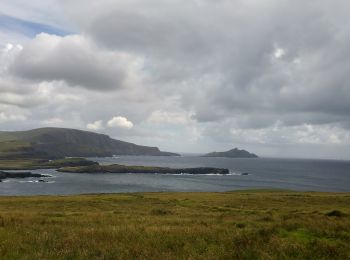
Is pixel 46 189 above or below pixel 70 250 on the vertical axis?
below

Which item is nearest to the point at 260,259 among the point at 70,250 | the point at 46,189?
the point at 70,250

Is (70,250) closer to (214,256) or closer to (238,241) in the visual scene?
(214,256)

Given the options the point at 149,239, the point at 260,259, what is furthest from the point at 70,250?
the point at 260,259

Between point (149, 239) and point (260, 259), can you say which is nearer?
point (260, 259)

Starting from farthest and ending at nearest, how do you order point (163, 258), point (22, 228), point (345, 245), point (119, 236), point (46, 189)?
1. point (46, 189)
2. point (22, 228)
3. point (119, 236)
4. point (345, 245)
5. point (163, 258)

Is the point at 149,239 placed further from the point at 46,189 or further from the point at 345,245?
the point at 46,189

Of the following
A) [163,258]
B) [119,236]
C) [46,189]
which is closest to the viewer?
[163,258]

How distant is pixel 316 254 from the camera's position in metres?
11.7

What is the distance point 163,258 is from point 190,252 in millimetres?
1540

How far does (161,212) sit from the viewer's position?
1265 inches

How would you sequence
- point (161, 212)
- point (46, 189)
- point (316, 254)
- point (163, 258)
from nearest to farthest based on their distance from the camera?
point (163, 258) < point (316, 254) < point (161, 212) < point (46, 189)

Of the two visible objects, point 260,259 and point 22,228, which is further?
point 22,228

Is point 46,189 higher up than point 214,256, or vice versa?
point 214,256

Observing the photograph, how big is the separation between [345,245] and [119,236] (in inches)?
327
